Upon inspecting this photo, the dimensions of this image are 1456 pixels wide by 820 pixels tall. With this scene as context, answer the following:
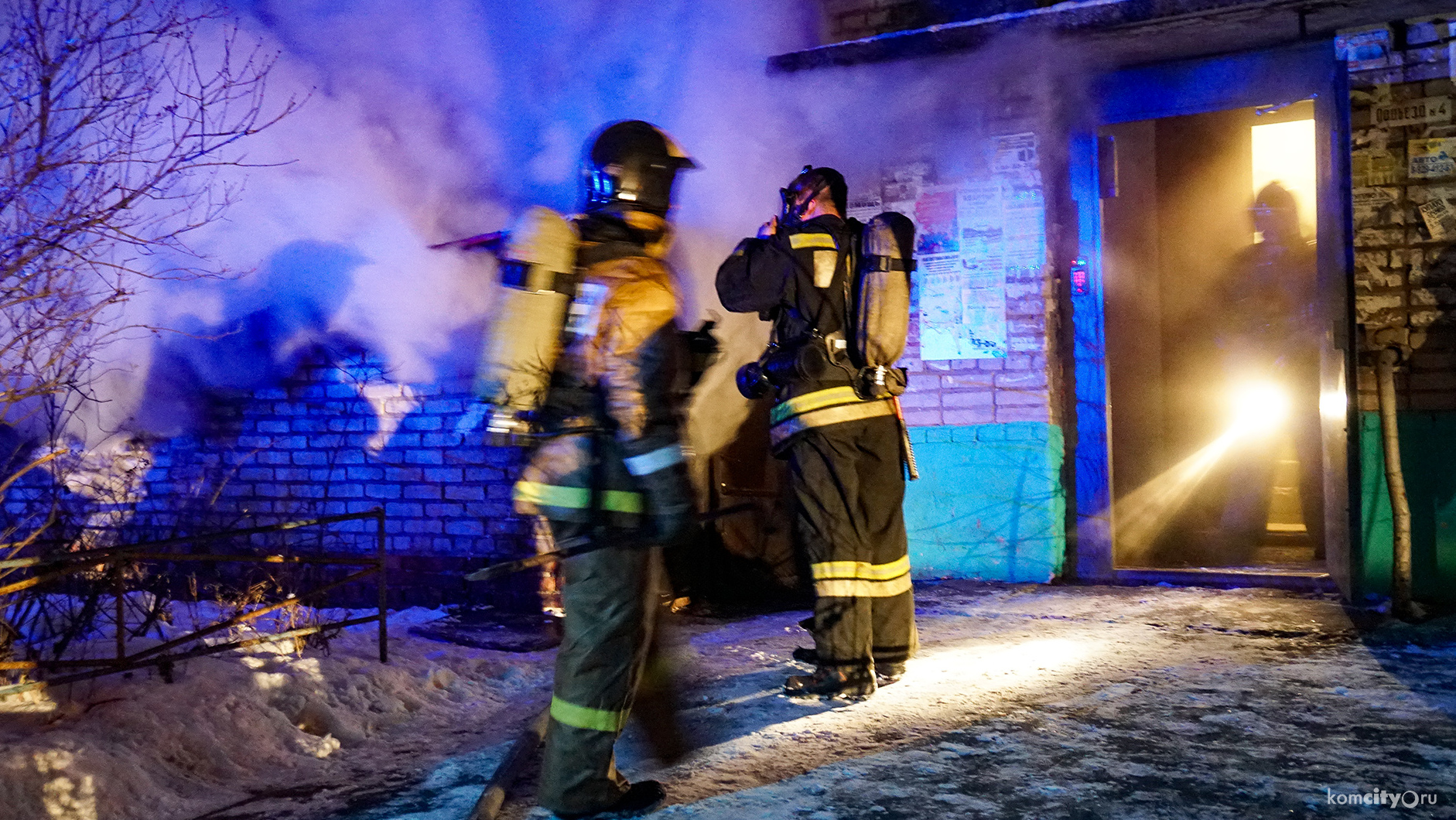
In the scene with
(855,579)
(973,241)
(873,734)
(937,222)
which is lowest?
(873,734)

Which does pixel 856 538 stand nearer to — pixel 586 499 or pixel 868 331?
pixel 868 331

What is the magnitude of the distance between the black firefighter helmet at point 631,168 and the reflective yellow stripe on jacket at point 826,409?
1233mm

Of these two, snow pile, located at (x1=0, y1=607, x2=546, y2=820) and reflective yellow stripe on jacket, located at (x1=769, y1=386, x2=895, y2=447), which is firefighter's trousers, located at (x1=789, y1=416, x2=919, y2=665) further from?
snow pile, located at (x1=0, y1=607, x2=546, y2=820)

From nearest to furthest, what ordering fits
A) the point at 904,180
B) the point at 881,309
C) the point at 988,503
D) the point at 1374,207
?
the point at 881,309
the point at 1374,207
the point at 988,503
the point at 904,180

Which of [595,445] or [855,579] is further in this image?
[855,579]

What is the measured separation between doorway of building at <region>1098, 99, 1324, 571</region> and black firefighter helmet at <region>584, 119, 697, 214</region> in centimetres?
433

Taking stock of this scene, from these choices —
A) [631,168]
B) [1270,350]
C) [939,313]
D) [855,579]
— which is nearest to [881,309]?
[855,579]

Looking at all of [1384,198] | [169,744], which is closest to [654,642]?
[169,744]

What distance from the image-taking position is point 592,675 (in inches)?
96.8

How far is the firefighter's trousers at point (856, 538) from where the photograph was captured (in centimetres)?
353

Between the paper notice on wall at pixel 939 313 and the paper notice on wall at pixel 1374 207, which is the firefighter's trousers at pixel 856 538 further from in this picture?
the paper notice on wall at pixel 1374 207

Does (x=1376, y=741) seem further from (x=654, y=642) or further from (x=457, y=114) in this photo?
(x=457, y=114)

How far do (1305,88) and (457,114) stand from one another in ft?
16.4

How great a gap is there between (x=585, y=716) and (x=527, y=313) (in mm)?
1084
